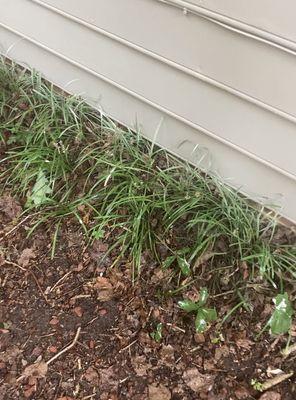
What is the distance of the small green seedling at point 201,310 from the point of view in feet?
8.02

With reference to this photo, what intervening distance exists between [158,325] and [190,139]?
90 cm

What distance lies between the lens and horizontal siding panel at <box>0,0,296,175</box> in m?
2.38

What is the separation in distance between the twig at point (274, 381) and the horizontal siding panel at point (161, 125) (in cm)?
71

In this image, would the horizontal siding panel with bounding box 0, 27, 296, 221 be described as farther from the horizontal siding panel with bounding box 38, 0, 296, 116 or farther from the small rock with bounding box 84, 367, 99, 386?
the small rock with bounding box 84, 367, 99, 386

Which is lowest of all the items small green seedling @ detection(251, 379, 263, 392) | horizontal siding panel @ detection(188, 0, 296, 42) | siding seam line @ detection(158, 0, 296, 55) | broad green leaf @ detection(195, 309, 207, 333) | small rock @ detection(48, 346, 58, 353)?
small rock @ detection(48, 346, 58, 353)

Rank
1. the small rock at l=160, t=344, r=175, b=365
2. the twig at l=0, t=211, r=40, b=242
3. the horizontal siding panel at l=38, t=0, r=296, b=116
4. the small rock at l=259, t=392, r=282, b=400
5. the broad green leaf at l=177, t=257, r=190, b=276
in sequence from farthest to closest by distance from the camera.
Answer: the twig at l=0, t=211, r=40, b=242
the broad green leaf at l=177, t=257, r=190, b=276
the small rock at l=160, t=344, r=175, b=365
the small rock at l=259, t=392, r=282, b=400
the horizontal siding panel at l=38, t=0, r=296, b=116

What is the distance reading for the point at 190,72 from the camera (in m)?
2.44

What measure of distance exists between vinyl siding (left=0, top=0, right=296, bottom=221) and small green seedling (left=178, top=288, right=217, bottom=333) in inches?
22.2

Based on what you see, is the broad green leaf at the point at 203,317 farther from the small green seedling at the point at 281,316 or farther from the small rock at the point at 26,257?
the small rock at the point at 26,257

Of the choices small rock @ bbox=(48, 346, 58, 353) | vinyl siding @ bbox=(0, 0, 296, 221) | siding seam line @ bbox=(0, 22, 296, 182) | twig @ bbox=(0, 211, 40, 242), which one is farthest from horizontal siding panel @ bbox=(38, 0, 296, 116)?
small rock @ bbox=(48, 346, 58, 353)

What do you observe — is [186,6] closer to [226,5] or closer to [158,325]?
[226,5]

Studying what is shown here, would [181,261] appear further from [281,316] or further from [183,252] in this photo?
[281,316]

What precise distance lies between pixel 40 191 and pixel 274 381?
1.44 meters

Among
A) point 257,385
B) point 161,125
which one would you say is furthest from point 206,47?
point 257,385
